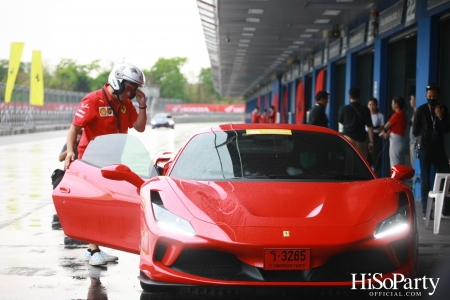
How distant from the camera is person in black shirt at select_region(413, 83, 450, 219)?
31.8 feet

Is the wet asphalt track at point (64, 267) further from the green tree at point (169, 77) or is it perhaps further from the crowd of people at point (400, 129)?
the green tree at point (169, 77)

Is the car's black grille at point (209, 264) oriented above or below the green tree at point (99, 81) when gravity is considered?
below

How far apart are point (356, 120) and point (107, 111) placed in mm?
6509

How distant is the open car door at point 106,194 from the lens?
541 centimetres

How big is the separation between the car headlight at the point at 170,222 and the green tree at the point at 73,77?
126913 mm

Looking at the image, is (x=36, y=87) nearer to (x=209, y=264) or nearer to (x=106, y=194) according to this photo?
(x=106, y=194)

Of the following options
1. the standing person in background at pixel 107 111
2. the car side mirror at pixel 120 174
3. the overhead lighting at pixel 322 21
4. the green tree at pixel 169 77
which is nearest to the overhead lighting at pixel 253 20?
the overhead lighting at pixel 322 21

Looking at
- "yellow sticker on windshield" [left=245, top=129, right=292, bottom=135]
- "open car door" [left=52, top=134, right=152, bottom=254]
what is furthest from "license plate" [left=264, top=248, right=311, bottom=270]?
"yellow sticker on windshield" [left=245, top=129, right=292, bottom=135]

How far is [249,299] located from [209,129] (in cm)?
151

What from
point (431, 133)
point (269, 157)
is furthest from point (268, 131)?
point (431, 133)

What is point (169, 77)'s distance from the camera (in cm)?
15725

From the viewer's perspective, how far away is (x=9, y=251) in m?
7.07

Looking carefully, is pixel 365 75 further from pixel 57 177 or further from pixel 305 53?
pixel 57 177

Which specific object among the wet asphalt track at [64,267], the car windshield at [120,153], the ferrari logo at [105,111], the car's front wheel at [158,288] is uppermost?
the ferrari logo at [105,111]
